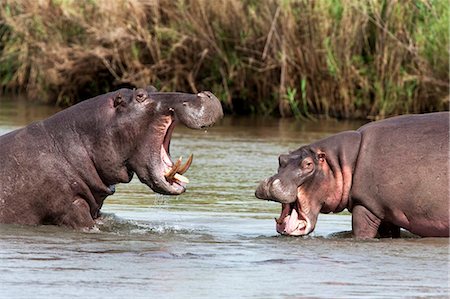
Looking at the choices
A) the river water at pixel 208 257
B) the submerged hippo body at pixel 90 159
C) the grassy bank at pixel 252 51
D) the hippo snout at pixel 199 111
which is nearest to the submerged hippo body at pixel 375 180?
the river water at pixel 208 257

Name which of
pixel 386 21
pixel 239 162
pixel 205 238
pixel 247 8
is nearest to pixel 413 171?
pixel 205 238

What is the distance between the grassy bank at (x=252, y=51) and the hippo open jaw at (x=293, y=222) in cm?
694

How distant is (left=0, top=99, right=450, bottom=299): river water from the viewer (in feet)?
17.4

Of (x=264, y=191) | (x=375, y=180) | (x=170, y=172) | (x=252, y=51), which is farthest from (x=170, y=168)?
(x=252, y=51)

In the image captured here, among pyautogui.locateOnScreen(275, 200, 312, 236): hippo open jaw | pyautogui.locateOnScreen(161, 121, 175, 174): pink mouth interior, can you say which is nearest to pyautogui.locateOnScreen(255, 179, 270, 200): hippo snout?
pyautogui.locateOnScreen(275, 200, 312, 236): hippo open jaw

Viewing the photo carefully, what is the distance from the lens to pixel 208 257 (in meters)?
6.16

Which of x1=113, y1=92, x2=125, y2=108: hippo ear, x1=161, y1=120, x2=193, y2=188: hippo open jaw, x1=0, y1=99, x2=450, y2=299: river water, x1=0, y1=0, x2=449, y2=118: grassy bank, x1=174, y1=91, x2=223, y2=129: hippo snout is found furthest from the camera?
x1=0, y1=0, x2=449, y2=118: grassy bank

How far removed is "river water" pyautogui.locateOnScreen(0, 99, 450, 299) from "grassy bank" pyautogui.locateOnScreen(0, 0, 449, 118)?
17.9 ft

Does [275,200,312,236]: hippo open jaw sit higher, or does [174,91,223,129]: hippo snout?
[174,91,223,129]: hippo snout

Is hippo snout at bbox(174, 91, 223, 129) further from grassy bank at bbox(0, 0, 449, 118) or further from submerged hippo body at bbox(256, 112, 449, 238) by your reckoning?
grassy bank at bbox(0, 0, 449, 118)

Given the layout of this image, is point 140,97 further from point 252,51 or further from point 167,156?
point 252,51

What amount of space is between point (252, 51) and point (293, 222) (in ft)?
27.4

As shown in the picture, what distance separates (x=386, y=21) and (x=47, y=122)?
7.57 metres

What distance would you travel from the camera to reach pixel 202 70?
1605cm
